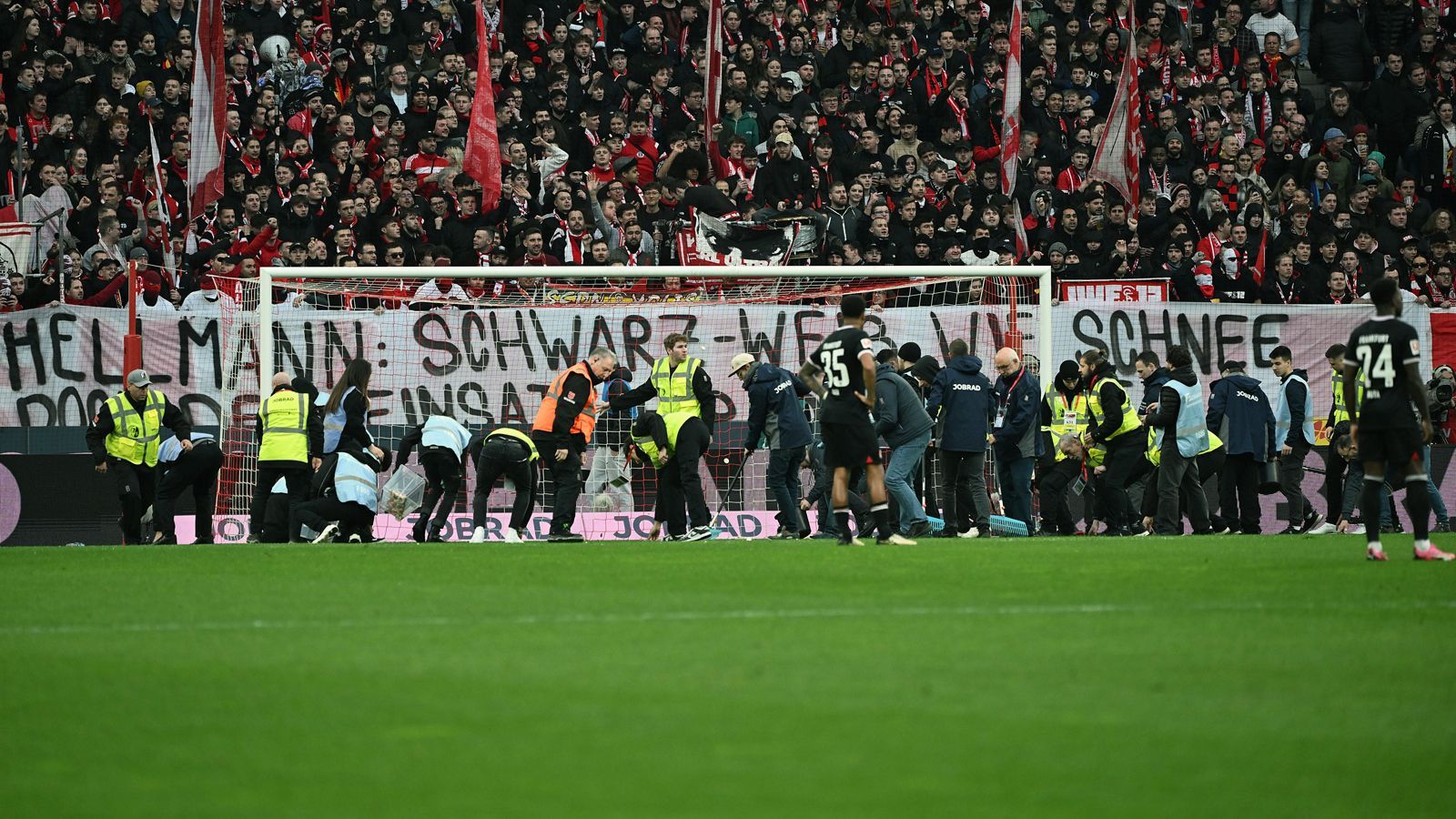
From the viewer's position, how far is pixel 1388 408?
40.1 feet

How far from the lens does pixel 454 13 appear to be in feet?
82.6

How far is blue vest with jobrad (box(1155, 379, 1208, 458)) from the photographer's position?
60.4 ft

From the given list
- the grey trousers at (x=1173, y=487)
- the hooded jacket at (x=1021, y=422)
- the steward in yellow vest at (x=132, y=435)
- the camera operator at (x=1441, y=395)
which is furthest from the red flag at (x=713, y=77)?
the camera operator at (x=1441, y=395)

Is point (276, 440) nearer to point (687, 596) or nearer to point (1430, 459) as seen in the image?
point (687, 596)

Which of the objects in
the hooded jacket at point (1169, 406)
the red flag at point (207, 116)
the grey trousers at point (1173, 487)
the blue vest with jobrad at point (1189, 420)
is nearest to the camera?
the hooded jacket at point (1169, 406)

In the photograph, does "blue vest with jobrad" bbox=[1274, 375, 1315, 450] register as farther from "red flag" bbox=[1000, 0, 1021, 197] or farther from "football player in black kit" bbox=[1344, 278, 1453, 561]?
"football player in black kit" bbox=[1344, 278, 1453, 561]

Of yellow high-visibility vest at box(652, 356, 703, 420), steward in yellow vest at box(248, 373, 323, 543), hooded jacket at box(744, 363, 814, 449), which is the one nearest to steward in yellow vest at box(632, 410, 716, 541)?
yellow high-visibility vest at box(652, 356, 703, 420)

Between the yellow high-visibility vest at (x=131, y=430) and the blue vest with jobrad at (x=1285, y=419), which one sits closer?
the yellow high-visibility vest at (x=131, y=430)

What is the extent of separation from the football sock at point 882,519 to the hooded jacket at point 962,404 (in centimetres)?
344

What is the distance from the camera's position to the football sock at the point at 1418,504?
12.2 metres

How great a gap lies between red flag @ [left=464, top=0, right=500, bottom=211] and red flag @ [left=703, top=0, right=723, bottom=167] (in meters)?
2.92

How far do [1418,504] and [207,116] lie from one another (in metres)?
14.5

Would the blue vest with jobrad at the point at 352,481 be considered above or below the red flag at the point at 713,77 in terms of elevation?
below

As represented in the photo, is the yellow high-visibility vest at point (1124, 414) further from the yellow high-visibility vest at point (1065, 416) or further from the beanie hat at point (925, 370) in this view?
the beanie hat at point (925, 370)
